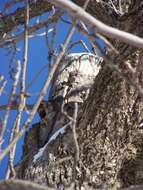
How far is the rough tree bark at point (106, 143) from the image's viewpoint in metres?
1.22

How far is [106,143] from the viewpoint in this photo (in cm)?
124

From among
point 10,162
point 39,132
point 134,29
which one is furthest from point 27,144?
point 10,162

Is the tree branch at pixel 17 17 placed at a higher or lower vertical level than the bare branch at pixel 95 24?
higher

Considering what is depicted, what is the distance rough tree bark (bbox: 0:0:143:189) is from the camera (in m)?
1.22

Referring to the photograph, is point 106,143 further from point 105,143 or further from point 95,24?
point 95,24

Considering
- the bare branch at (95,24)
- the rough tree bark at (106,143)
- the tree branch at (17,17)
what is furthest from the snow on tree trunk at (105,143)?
the tree branch at (17,17)

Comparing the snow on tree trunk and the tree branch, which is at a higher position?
→ the tree branch

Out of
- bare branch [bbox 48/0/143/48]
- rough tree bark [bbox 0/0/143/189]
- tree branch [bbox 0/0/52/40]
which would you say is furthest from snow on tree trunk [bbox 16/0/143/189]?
tree branch [bbox 0/0/52/40]

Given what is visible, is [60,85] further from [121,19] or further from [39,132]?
[121,19]

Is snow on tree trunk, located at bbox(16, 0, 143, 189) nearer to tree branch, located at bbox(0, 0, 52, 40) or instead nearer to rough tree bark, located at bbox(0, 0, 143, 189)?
rough tree bark, located at bbox(0, 0, 143, 189)

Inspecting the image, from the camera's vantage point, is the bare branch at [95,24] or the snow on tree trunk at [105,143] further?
the snow on tree trunk at [105,143]

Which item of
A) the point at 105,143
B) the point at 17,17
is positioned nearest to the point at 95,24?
the point at 105,143

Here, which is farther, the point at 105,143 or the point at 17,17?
the point at 17,17

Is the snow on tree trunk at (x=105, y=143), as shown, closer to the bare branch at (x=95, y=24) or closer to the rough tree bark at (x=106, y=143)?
the rough tree bark at (x=106, y=143)
